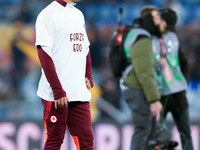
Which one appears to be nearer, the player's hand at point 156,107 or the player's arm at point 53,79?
the player's arm at point 53,79

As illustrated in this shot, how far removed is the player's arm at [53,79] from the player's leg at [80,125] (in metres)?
0.15

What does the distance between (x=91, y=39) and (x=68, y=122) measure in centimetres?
490

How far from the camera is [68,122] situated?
8.63 feet

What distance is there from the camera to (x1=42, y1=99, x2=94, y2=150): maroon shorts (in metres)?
2.55

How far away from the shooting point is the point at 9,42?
7.85m

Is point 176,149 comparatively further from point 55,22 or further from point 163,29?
point 55,22

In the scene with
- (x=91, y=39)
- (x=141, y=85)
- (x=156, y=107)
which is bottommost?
(x=156, y=107)

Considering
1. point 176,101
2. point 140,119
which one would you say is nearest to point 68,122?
point 140,119

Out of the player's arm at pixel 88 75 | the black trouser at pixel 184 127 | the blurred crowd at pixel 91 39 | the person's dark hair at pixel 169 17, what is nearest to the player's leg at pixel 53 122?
the player's arm at pixel 88 75

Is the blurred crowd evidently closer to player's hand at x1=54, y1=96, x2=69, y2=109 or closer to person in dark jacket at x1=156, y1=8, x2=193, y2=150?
person in dark jacket at x1=156, y1=8, x2=193, y2=150

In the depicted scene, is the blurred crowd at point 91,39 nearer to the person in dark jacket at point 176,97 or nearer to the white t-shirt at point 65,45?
the person in dark jacket at point 176,97

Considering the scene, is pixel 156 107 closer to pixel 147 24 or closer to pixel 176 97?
pixel 176 97

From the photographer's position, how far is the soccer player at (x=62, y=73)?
8.11ft

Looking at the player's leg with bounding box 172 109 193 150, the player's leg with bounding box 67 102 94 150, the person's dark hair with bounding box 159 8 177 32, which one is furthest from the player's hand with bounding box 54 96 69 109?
the person's dark hair with bounding box 159 8 177 32
